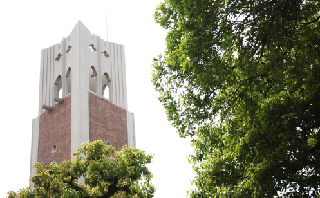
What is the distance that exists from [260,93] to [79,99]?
1487 cm

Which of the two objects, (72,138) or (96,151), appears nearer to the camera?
(96,151)

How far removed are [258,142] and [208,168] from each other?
7.09ft

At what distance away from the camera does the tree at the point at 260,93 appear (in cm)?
598

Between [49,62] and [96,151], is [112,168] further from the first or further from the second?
[49,62]

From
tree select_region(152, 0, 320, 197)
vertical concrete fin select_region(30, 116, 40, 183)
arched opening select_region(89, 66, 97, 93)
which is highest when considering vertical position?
arched opening select_region(89, 66, 97, 93)

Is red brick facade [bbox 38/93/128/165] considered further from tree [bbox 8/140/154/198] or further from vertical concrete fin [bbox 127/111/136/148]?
tree [bbox 8/140/154/198]

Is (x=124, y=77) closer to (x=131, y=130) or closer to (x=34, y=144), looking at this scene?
(x=131, y=130)

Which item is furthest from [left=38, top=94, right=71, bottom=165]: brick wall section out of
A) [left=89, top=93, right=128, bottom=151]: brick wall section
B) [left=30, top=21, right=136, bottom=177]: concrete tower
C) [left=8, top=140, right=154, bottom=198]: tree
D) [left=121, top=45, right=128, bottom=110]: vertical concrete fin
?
[left=8, top=140, right=154, bottom=198]: tree

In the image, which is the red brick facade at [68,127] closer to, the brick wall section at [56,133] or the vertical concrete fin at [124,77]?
the brick wall section at [56,133]

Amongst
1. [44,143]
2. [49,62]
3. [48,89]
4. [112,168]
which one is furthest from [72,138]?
[112,168]

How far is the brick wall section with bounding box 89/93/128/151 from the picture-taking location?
67.5ft

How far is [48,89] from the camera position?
2283 centimetres

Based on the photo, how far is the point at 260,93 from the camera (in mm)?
7121

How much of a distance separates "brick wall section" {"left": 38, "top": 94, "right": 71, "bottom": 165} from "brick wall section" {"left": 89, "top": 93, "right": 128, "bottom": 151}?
4.43 feet
